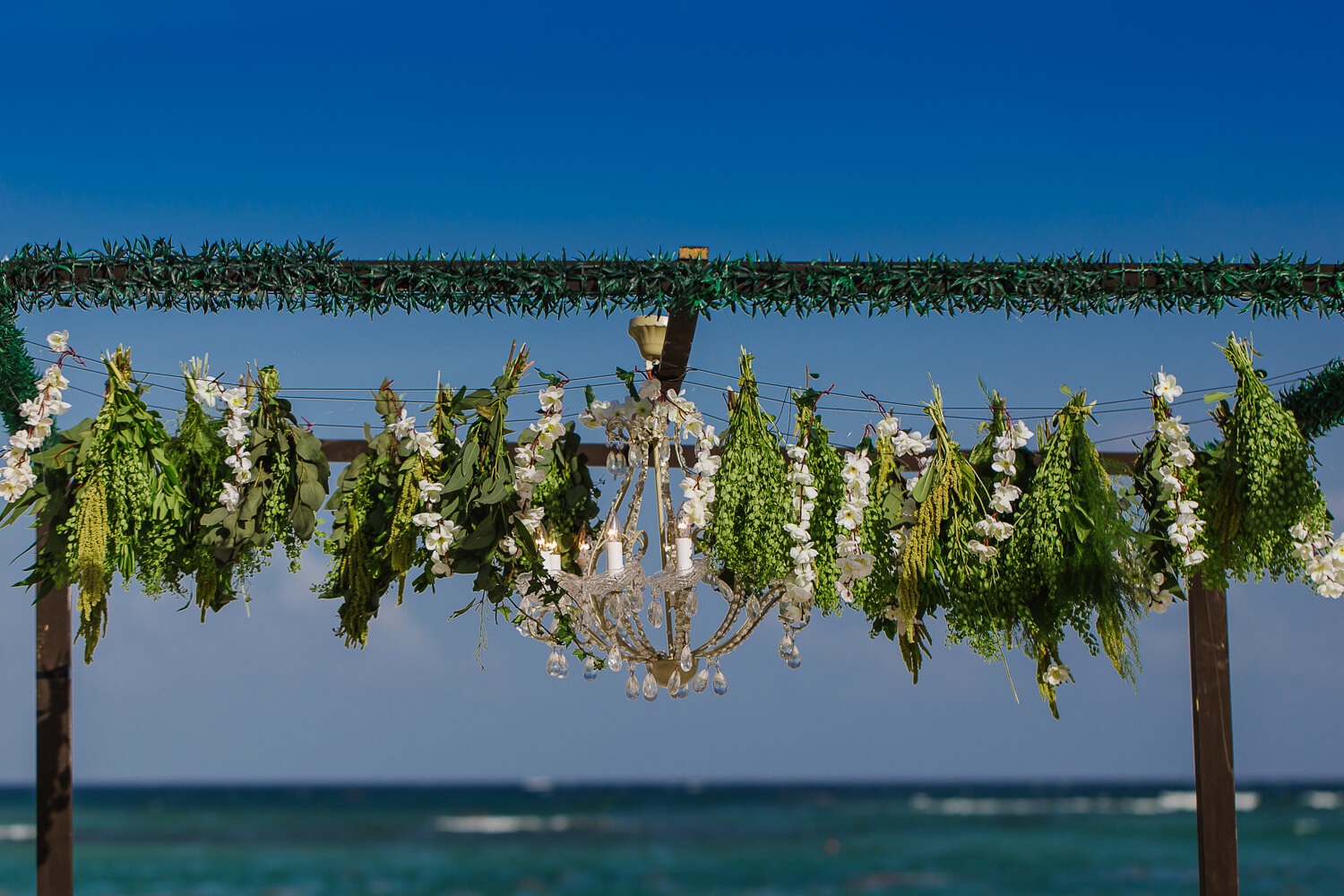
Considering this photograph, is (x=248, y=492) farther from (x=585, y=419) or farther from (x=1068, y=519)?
(x=1068, y=519)

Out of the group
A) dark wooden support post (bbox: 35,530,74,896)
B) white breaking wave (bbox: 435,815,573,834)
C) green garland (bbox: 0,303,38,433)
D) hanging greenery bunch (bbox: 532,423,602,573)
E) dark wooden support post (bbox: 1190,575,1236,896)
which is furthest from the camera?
white breaking wave (bbox: 435,815,573,834)

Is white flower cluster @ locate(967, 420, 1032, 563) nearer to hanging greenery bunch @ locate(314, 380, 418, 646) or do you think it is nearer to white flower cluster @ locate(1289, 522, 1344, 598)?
white flower cluster @ locate(1289, 522, 1344, 598)

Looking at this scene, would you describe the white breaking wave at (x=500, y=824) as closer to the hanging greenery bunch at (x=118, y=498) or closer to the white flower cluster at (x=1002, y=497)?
the hanging greenery bunch at (x=118, y=498)

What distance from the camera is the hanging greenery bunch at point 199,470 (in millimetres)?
2646

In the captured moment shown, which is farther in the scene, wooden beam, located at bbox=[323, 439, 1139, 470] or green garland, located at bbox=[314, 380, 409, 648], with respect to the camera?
wooden beam, located at bbox=[323, 439, 1139, 470]

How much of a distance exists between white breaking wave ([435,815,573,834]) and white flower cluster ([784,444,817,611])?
57.7 feet

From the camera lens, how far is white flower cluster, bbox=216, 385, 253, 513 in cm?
261

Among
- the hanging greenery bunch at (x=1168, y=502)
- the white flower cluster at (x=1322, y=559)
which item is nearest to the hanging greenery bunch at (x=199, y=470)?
the hanging greenery bunch at (x=1168, y=502)

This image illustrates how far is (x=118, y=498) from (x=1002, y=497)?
5.51 feet

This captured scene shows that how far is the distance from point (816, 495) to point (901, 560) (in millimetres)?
217

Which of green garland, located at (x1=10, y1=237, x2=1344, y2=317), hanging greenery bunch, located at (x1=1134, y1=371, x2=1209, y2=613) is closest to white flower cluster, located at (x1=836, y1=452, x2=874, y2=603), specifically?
green garland, located at (x1=10, y1=237, x2=1344, y2=317)

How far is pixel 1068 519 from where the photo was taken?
102 inches

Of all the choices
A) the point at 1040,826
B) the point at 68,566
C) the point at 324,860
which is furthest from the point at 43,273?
the point at 1040,826

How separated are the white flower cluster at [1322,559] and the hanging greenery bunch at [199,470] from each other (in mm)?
2151
